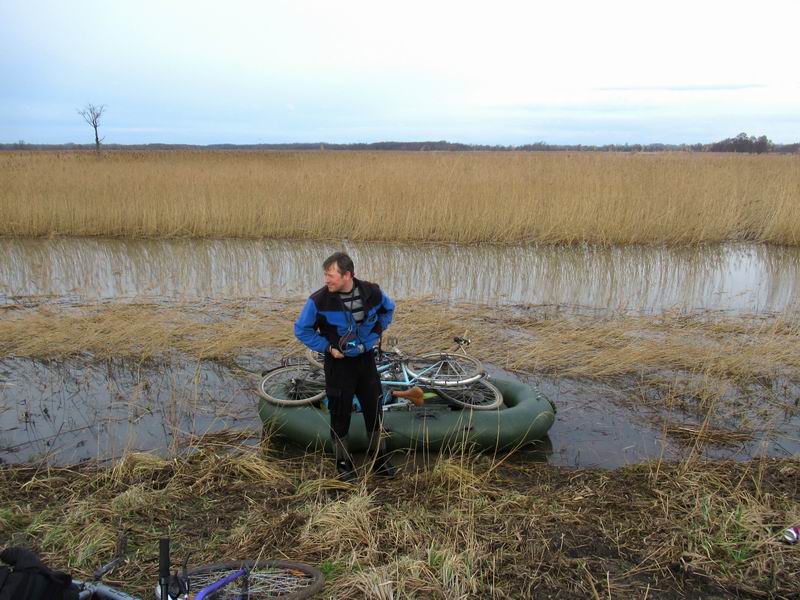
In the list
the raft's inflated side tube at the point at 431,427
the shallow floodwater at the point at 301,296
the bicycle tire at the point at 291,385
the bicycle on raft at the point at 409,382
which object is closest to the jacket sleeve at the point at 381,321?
the bicycle on raft at the point at 409,382

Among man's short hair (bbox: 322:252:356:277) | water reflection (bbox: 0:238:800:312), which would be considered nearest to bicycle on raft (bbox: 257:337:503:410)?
man's short hair (bbox: 322:252:356:277)

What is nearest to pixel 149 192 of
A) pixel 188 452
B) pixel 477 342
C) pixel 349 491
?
pixel 477 342

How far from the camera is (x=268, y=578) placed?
2811 millimetres

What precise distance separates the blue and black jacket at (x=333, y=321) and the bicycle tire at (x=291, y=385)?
3.13 ft

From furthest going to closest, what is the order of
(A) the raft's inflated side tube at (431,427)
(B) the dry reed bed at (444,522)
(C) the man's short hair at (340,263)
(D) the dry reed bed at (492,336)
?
(D) the dry reed bed at (492,336) < (A) the raft's inflated side tube at (431,427) < (C) the man's short hair at (340,263) < (B) the dry reed bed at (444,522)

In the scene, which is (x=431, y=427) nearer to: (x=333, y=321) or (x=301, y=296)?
(x=333, y=321)

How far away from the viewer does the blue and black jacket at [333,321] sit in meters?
3.82

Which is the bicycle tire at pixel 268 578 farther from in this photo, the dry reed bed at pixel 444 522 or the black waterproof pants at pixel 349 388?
the black waterproof pants at pixel 349 388

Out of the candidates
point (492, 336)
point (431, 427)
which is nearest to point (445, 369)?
point (431, 427)

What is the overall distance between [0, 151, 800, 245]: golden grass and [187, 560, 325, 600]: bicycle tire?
9428 mm

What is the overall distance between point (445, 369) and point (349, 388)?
1154 mm

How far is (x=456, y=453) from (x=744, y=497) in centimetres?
175

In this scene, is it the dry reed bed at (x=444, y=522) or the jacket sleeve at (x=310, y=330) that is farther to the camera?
the jacket sleeve at (x=310, y=330)

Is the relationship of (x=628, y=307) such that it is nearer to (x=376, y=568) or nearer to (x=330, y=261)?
(x=330, y=261)
